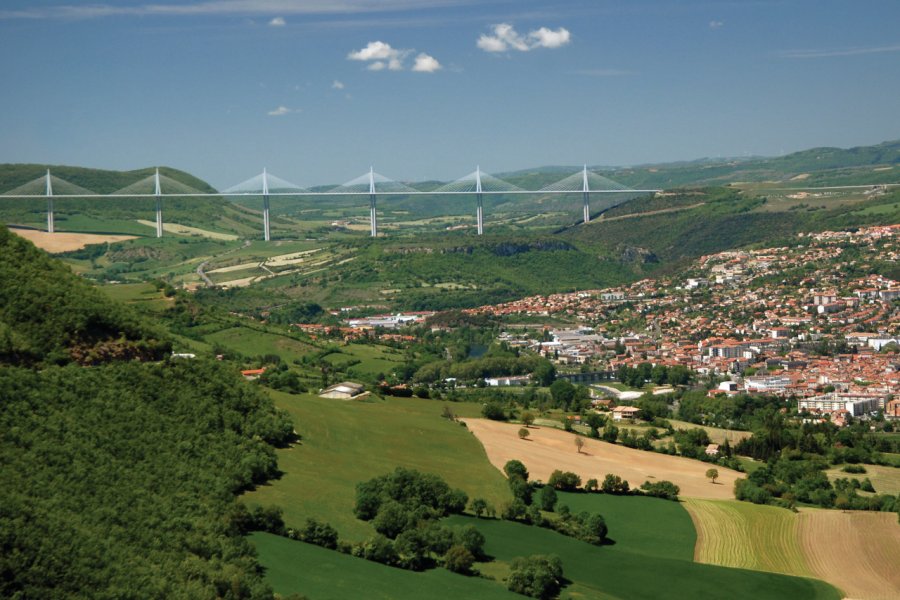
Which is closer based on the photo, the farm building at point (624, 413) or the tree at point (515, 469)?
the tree at point (515, 469)

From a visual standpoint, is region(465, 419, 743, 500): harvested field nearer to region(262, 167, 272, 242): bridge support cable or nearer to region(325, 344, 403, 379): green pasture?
region(325, 344, 403, 379): green pasture

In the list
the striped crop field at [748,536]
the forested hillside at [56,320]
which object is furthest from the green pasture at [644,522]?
the forested hillside at [56,320]

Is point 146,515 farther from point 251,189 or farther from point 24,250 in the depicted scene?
point 251,189

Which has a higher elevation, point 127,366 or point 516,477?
point 127,366

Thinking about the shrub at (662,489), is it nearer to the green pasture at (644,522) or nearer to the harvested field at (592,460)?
the green pasture at (644,522)

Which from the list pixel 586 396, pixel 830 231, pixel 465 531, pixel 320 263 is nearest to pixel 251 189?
pixel 320 263

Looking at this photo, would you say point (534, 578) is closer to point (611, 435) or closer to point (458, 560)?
point (458, 560)

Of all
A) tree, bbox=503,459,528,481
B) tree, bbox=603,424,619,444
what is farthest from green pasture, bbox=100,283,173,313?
tree, bbox=503,459,528,481
